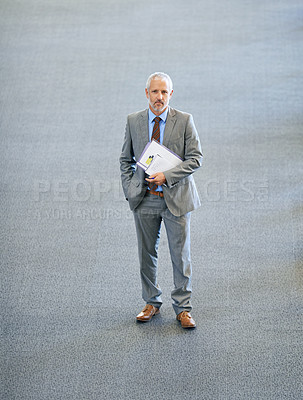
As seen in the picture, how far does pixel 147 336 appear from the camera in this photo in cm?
371

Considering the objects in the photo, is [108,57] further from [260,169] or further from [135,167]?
[135,167]

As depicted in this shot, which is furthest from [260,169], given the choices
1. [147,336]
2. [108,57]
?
[108,57]

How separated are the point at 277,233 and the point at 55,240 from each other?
1782 millimetres

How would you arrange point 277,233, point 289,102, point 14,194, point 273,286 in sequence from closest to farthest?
point 273,286
point 277,233
point 14,194
point 289,102

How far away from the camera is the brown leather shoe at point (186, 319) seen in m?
3.74

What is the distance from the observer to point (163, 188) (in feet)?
11.6

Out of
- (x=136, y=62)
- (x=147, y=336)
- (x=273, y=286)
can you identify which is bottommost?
(x=147, y=336)

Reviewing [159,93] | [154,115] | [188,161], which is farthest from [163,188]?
[159,93]

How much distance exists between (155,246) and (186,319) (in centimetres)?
51

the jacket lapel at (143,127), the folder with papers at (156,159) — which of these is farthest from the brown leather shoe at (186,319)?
the jacket lapel at (143,127)

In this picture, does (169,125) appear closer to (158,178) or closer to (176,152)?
(176,152)

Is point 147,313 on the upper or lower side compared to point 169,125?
lower

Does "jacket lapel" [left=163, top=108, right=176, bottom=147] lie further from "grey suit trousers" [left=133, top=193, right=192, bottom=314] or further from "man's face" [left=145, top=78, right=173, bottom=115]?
"grey suit trousers" [left=133, top=193, right=192, bottom=314]

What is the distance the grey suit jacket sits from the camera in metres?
3.50
